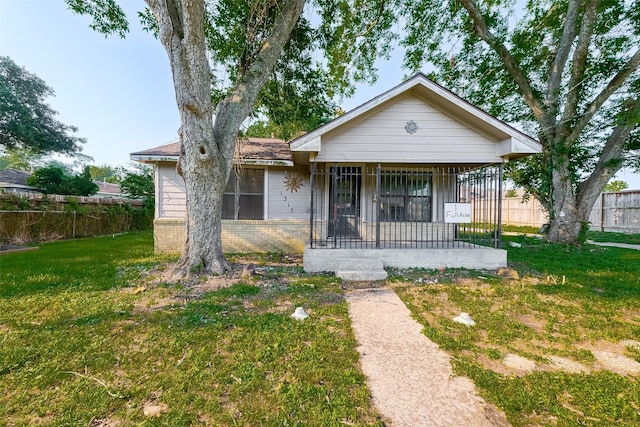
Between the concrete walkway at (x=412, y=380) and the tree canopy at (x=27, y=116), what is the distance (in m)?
29.5

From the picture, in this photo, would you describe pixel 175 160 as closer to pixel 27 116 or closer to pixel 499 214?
pixel 499 214

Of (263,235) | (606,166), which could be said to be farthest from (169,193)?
(606,166)

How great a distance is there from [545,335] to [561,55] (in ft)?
36.6

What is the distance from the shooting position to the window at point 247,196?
8703mm

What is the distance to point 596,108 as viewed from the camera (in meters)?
8.38

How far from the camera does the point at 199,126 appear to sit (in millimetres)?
4965

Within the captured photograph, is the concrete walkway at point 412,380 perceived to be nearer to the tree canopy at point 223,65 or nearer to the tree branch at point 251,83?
the tree canopy at point 223,65

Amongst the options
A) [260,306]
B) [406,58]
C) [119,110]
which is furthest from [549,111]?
[119,110]

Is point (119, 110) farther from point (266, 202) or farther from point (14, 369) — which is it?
point (14, 369)

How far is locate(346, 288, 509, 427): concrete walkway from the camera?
1.88 metres

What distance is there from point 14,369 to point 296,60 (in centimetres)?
922

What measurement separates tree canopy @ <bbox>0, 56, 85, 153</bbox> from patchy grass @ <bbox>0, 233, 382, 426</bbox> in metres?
24.0

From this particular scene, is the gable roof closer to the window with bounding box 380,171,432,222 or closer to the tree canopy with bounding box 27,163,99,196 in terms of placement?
the window with bounding box 380,171,432,222

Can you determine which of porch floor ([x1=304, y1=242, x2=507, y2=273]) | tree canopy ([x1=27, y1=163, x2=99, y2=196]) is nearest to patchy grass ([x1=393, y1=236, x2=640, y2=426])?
porch floor ([x1=304, y1=242, x2=507, y2=273])
